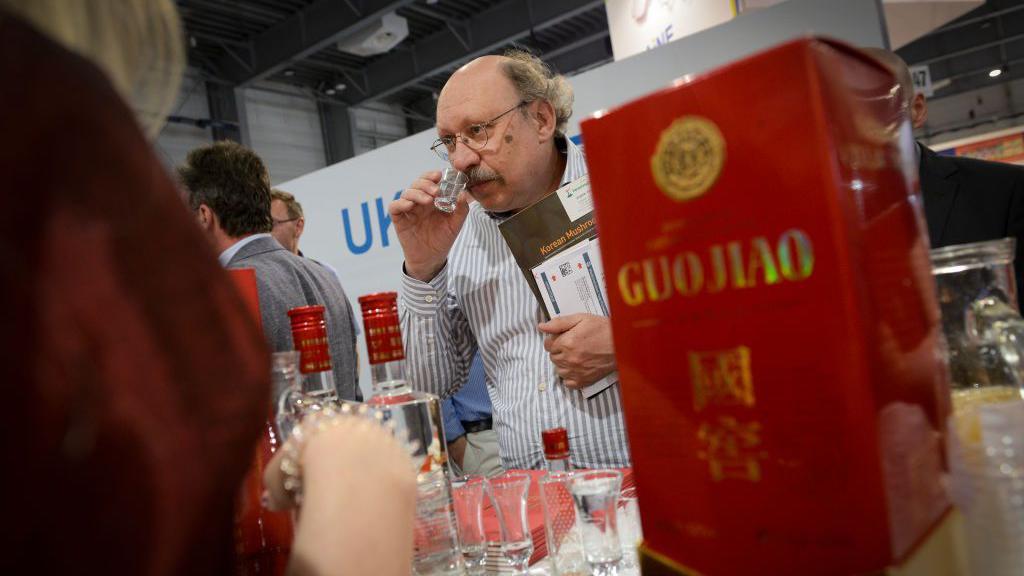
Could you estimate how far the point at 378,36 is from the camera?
760 centimetres

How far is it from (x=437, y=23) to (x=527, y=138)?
307 inches

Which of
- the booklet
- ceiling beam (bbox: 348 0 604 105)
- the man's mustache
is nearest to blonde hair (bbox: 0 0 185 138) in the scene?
the booklet

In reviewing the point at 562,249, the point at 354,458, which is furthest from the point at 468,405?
the point at 354,458

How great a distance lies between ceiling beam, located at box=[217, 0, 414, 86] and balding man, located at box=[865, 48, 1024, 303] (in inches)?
230

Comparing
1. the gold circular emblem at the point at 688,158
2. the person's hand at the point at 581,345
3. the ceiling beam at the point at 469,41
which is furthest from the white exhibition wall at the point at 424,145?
the ceiling beam at the point at 469,41

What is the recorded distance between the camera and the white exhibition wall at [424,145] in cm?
263

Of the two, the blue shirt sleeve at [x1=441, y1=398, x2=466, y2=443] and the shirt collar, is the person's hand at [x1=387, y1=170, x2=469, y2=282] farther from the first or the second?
the blue shirt sleeve at [x1=441, y1=398, x2=466, y2=443]

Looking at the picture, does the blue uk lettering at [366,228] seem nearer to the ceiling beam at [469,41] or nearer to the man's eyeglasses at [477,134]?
the man's eyeglasses at [477,134]

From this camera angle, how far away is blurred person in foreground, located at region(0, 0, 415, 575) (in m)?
0.29

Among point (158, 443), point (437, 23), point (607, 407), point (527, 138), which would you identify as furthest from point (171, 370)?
point (437, 23)

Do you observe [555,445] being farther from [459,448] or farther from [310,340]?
[459,448]

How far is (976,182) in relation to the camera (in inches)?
99.3

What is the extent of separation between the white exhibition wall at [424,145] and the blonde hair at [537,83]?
0.19m

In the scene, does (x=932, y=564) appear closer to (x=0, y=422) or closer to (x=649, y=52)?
(x=0, y=422)
